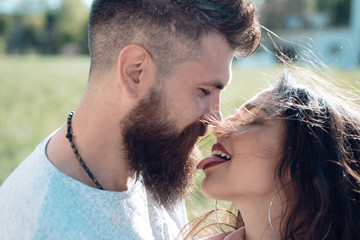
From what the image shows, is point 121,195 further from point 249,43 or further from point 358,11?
point 358,11

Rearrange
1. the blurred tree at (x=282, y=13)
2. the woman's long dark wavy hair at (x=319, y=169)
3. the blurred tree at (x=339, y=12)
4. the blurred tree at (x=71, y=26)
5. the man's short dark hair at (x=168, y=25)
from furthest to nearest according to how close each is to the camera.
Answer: the blurred tree at (x=71, y=26) → the blurred tree at (x=339, y=12) → the blurred tree at (x=282, y=13) → the man's short dark hair at (x=168, y=25) → the woman's long dark wavy hair at (x=319, y=169)

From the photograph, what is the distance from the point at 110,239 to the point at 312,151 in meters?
1.09

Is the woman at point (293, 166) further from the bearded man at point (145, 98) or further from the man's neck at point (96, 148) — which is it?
the man's neck at point (96, 148)

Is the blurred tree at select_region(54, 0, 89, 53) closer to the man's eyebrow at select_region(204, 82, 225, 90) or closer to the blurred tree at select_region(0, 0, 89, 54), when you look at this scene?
the blurred tree at select_region(0, 0, 89, 54)

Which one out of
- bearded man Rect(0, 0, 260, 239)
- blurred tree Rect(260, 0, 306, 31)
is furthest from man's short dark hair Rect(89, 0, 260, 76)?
blurred tree Rect(260, 0, 306, 31)

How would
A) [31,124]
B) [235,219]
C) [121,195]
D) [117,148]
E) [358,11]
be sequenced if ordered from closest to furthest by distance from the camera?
[121,195] < [117,148] < [235,219] < [31,124] < [358,11]

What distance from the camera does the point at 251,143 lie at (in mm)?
2113

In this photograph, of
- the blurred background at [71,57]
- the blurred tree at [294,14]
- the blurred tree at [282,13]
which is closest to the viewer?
the blurred background at [71,57]

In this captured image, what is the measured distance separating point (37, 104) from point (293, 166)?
9.20 metres

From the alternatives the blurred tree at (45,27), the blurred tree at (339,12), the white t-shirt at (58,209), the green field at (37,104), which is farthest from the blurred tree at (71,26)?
the white t-shirt at (58,209)

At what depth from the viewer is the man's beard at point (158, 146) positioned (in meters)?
2.31

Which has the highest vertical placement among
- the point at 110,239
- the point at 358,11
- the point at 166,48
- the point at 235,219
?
the point at 166,48

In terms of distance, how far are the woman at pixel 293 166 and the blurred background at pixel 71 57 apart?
1.30 ft

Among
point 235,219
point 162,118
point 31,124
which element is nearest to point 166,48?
point 162,118
